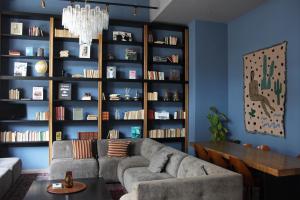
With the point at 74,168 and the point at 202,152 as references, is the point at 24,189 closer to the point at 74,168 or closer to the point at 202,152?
the point at 74,168

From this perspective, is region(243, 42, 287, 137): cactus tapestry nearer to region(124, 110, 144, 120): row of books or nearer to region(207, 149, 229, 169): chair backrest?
region(207, 149, 229, 169): chair backrest

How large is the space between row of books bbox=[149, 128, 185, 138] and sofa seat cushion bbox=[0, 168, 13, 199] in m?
3.02

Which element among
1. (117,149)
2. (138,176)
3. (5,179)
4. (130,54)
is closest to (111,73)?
(130,54)

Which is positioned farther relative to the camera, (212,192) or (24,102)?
(24,102)

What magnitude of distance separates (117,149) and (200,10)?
3.22m

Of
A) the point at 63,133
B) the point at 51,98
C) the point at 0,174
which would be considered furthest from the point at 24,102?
the point at 0,174

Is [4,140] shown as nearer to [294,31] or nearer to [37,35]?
[37,35]

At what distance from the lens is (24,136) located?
565 centimetres

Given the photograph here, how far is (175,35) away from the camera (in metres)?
6.71

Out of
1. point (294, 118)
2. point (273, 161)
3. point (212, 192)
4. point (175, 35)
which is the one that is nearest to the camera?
point (212, 192)

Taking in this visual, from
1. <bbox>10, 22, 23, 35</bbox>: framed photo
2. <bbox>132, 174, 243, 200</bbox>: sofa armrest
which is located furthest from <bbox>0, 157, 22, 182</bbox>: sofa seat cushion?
<bbox>132, 174, 243, 200</bbox>: sofa armrest

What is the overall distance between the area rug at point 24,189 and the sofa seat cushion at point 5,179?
20 centimetres

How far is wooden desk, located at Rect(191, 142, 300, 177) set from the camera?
113 inches

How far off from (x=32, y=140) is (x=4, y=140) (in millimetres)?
523
